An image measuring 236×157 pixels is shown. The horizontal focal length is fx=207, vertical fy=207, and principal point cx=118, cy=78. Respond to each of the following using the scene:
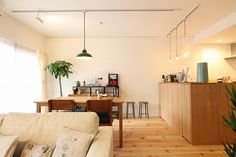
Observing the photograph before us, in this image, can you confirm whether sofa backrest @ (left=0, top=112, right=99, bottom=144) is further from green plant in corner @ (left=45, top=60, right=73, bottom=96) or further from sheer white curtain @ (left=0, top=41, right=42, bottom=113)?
green plant in corner @ (left=45, top=60, right=73, bottom=96)

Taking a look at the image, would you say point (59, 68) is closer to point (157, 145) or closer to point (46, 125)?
point (157, 145)

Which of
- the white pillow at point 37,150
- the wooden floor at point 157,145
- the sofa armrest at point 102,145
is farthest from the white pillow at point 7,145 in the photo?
the wooden floor at point 157,145

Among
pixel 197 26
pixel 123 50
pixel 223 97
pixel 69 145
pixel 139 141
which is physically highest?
pixel 197 26

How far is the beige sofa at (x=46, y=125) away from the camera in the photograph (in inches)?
81.7

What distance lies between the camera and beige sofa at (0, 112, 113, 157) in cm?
207

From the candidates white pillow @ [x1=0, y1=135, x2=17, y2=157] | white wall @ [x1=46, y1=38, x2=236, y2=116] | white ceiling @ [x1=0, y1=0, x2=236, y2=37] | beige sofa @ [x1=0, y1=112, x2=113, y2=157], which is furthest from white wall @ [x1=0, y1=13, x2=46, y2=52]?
white pillow @ [x1=0, y1=135, x2=17, y2=157]

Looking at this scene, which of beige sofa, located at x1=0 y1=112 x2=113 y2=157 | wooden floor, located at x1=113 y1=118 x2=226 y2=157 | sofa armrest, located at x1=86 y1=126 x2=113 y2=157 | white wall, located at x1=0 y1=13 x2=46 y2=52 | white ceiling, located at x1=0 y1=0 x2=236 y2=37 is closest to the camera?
sofa armrest, located at x1=86 y1=126 x2=113 y2=157

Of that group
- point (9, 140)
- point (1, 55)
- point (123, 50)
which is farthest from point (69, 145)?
point (123, 50)

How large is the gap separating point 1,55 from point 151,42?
4415mm

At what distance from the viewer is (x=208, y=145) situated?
3.88m

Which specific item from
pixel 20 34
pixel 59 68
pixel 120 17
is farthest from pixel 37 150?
pixel 59 68

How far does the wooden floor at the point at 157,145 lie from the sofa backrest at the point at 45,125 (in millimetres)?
1563

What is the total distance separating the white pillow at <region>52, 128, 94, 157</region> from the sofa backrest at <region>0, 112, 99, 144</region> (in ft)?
0.50

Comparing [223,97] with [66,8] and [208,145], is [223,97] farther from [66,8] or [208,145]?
[66,8]
